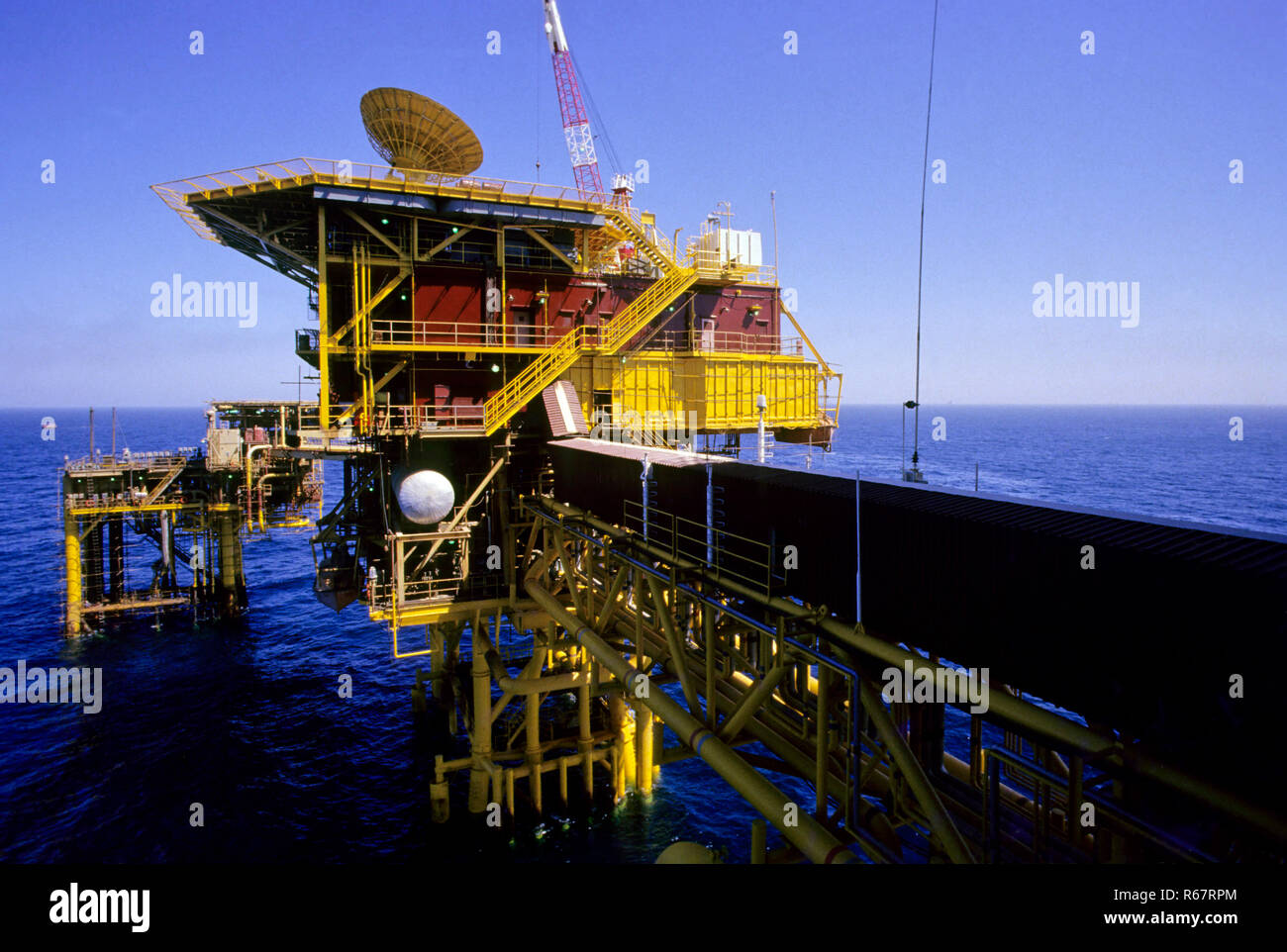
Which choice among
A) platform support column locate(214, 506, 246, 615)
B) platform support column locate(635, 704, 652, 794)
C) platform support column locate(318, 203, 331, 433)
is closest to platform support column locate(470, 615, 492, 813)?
platform support column locate(635, 704, 652, 794)

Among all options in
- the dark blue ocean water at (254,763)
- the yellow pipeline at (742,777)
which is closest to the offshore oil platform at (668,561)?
the yellow pipeline at (742,777)

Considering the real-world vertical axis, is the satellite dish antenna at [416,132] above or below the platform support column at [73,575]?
above

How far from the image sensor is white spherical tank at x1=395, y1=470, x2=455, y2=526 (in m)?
26.7

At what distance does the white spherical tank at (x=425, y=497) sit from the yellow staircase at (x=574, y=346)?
2.72 m

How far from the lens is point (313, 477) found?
53250 millimetres

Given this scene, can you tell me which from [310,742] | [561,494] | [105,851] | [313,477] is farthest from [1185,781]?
[313,477]

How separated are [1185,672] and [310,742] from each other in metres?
33.1

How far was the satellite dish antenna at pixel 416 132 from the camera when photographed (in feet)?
105

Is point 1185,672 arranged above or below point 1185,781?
above

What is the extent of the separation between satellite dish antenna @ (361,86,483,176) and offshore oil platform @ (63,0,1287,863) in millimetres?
159

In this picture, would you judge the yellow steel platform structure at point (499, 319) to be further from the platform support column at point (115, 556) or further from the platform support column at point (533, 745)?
the platform support column at point (115, 556)

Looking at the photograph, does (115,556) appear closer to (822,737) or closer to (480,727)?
(480,727)

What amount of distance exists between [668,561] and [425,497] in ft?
44.1
